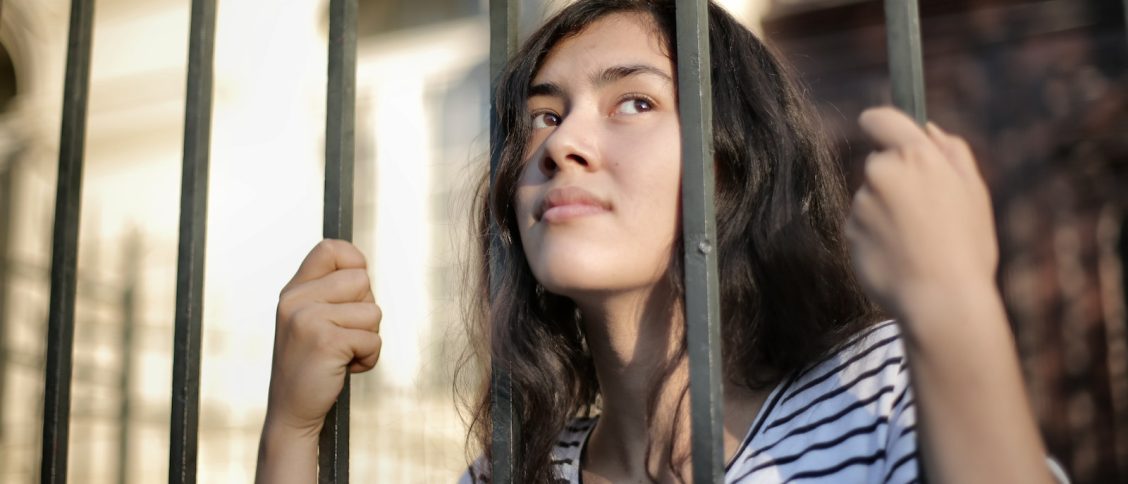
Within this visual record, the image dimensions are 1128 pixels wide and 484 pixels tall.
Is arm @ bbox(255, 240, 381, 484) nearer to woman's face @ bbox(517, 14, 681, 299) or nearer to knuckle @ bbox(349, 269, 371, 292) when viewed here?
knuckle @ bbox(349, 269, 371, 292)

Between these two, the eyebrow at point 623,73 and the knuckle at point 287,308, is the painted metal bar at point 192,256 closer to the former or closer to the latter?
the knuckle at point 287,308

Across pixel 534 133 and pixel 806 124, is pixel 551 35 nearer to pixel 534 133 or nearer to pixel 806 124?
pixel 534 133

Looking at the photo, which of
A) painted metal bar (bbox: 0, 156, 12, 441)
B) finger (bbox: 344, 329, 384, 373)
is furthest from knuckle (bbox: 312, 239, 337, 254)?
painted metal bar (bbox: 0, 156, 12, 441)

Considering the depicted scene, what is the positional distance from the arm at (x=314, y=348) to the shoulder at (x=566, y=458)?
37 cm

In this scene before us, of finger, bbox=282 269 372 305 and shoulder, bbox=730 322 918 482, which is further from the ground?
finger, bbox=282 269 372 305

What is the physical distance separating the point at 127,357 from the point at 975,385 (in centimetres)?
563

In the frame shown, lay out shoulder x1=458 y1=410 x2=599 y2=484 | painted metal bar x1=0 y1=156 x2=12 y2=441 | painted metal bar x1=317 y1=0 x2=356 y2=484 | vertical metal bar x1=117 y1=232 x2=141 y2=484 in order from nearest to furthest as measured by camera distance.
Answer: painted metal bar x1=317 y1=0 x2=356 y2=484 < shoulder x1=458 y1=410 x2=599 y2=484 < vertical metal bar x1=117 y1=232 x2=141 y2=484 < painted metal bar x1=0 y1=156 x2=12 y2=441

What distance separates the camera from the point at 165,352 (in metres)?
5.63

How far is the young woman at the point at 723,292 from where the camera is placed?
0.83m

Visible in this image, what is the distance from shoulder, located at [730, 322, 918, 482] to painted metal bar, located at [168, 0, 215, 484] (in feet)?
2.45

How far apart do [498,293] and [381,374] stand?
376cm

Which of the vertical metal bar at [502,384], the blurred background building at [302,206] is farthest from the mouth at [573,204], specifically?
the blurred background building at [302,206]

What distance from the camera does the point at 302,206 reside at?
5684mm

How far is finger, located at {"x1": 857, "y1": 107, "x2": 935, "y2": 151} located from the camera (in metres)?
0.85
